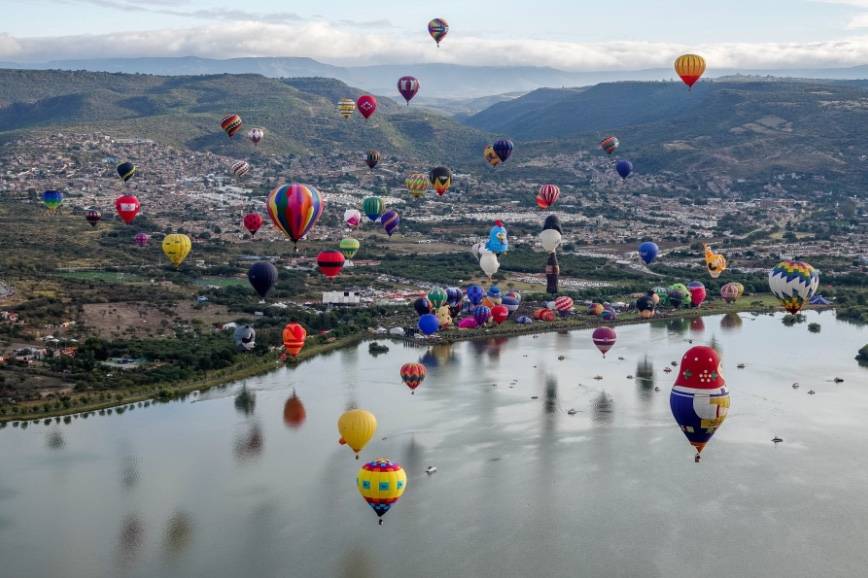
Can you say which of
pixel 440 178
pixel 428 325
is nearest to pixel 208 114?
pixel 440 178

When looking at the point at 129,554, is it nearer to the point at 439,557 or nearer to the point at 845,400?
the point at 439,557

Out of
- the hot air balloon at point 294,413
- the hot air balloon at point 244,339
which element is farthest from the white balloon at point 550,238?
the hot air balloon at point 294,413

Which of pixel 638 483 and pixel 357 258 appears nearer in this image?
pixel 638 483

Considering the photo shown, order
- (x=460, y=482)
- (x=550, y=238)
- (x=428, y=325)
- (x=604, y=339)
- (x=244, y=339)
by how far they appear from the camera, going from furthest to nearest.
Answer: (x=550, y=238) < (x=428, y=325) < (x=604, y=339) < (x=244, y=339) < (x=460, y=482)

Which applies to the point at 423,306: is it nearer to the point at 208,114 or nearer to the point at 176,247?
the point at 176,247

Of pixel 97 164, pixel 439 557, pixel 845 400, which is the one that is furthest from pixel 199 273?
pixel 97 164
